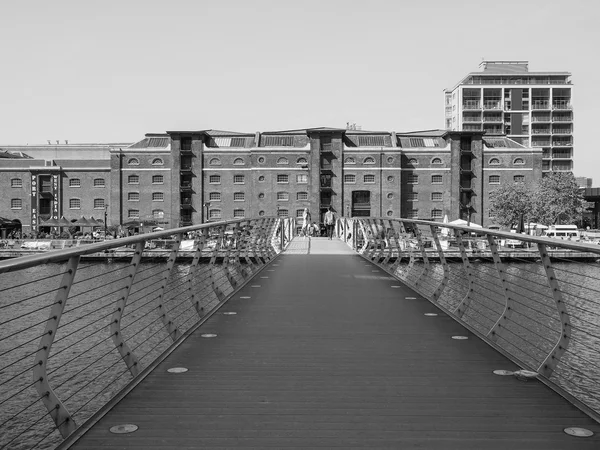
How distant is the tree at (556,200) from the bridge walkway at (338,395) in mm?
51428

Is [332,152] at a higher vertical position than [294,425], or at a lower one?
higher

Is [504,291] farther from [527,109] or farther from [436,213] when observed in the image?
[527,109]

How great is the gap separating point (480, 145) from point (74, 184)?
132 feet

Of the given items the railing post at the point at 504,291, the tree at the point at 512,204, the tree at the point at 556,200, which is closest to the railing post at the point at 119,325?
the railing post at the point at 504,291

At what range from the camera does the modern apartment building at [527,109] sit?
269 feet

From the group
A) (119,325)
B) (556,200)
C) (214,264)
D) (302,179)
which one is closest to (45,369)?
(119,325)

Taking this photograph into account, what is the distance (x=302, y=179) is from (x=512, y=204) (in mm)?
19336

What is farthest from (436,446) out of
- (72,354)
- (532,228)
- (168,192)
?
(168,192)

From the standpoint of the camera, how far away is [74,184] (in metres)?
61.0

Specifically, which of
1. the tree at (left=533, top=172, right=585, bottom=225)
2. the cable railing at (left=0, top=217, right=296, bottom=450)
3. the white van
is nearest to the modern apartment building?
the tree at (left=533, top=172, right=585, bottom=225)

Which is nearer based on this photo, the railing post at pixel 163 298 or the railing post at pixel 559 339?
the railing post at pixel 559 339

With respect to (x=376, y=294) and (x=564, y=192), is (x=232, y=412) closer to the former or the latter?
(x=376, y=294)

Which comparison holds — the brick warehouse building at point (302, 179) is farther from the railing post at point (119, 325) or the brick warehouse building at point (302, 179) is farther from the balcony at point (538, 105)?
the railing post at point (119, 325)

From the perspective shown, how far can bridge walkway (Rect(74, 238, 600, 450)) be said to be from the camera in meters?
2.95
